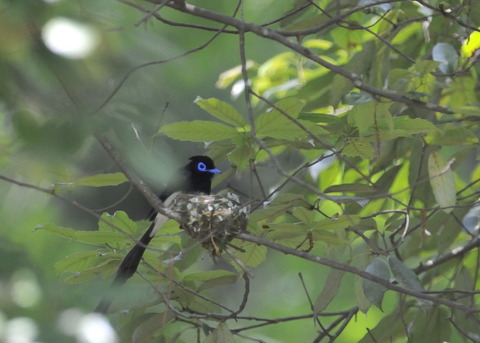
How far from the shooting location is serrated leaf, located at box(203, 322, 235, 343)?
2869 millimetres

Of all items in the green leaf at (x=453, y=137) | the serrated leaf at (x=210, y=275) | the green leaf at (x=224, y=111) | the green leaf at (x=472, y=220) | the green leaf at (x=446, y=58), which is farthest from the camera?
the green leaf at (x=472, y=220)

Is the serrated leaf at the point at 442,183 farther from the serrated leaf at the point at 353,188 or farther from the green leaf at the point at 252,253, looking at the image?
the green leaf at the point at 252,253

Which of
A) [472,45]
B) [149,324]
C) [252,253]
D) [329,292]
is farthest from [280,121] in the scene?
[472,45]

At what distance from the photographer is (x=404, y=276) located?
283 cm

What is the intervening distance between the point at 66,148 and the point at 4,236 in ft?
0.40

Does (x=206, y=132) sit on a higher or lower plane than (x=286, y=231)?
higher

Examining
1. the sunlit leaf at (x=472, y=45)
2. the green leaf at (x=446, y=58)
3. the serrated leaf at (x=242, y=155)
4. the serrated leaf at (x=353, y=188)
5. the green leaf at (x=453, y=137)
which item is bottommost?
the serrated leaf at (x=353, y=188)

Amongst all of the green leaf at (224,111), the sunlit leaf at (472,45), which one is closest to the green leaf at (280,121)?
the green leaf at (224,111)

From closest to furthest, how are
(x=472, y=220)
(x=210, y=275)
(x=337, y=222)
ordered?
(x=337, y=222) < (x=210, y=275) < (x=472, y=220)

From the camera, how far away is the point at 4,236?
0.94 meters

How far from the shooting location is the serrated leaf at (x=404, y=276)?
2803 mm

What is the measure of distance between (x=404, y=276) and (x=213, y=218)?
0.77m

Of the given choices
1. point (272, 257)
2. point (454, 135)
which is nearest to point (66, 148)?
point (454, 135)

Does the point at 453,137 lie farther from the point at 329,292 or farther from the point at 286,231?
the point at 286,231
